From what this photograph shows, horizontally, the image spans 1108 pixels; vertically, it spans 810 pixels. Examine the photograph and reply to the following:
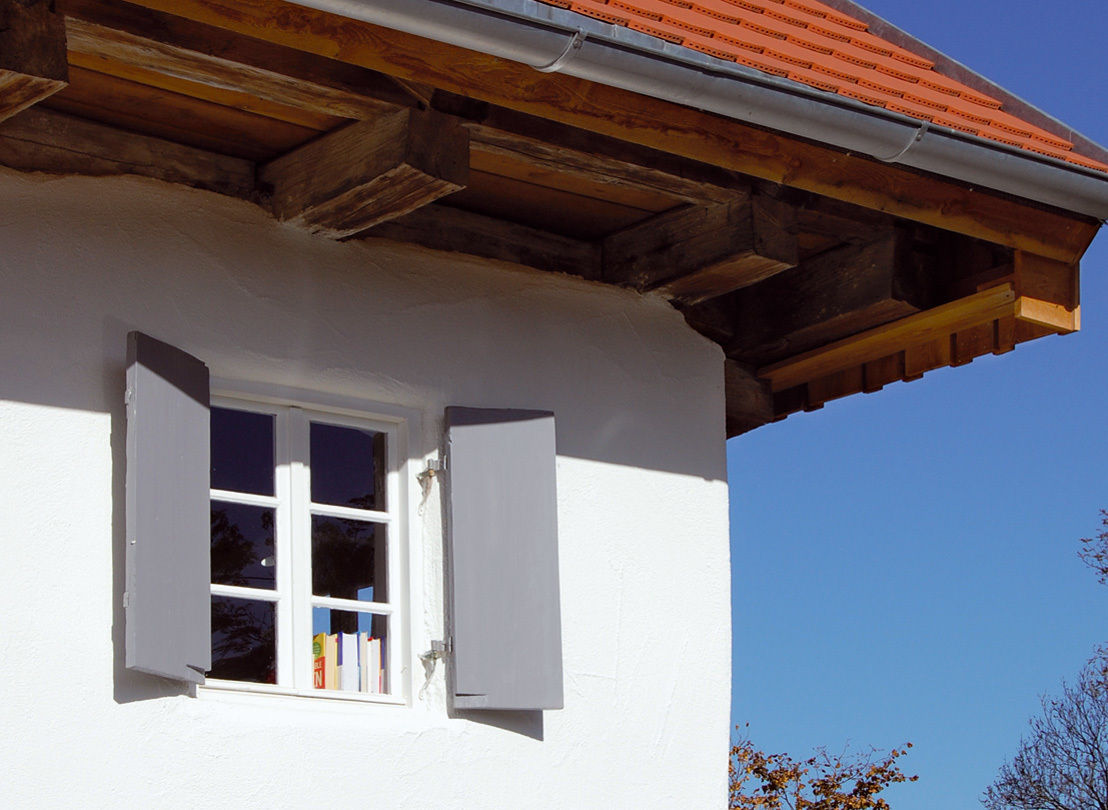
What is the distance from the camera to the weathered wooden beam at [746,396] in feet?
22.5

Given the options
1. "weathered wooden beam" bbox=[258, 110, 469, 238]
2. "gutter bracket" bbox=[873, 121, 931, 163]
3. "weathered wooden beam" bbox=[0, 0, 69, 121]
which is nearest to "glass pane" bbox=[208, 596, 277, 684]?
"weathered wooden beam" bbox=[258, 110, 469, 238]

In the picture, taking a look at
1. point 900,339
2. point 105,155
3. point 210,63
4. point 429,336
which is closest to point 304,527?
point 429,336

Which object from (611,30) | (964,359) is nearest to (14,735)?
(611,30)

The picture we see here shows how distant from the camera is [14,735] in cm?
441

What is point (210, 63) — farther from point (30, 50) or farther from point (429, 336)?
point (429, 336)

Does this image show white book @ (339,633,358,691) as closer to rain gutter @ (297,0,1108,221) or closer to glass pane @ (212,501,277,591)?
glass pane @ (212,501,277,591)

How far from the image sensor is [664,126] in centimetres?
495

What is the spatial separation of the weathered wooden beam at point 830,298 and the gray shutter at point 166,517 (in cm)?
236

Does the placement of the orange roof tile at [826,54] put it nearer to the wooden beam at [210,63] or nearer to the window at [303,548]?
the wooden beam at [210,63]

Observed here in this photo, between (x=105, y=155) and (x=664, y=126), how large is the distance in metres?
1.56

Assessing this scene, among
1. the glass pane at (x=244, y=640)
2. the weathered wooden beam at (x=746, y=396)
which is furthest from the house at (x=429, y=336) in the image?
the weathered wooden beam at (x=746, y=396)

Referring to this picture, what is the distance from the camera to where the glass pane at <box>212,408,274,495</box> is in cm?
530

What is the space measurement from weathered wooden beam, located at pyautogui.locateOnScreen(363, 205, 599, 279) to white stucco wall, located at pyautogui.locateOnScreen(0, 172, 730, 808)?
5cm

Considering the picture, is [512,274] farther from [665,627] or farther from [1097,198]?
[1097,198]
